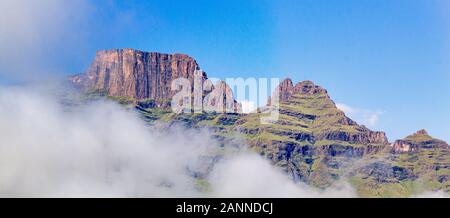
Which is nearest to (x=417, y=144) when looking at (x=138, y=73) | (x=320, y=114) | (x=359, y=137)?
(x=359, y=137)

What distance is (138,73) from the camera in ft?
432

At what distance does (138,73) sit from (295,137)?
37439 mm

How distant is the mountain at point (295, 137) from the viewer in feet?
393

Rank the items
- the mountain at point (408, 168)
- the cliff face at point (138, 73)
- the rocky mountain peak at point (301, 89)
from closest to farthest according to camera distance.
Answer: the mountain at point (408, 168), the cliff face at point (138, 73), the rocky mountain peak at point (301, 89)

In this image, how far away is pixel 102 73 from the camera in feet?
411

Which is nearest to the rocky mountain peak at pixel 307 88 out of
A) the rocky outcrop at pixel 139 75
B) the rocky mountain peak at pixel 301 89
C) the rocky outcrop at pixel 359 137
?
the rocky mountain peak at pixel 301 89

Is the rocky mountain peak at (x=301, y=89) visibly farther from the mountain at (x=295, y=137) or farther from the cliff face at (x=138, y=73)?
the cliff face at (x=138, y=73)

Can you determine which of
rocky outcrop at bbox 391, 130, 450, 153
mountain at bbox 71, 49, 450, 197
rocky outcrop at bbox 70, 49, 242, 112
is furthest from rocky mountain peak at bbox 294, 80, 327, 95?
rocky outcrop at bbox 70, 49, 242, 112

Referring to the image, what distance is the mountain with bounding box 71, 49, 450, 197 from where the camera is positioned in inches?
4715

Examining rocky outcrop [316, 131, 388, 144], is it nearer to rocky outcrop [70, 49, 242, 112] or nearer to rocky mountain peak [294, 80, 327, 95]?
rocky mountain peak [294, 80, 327, 95]

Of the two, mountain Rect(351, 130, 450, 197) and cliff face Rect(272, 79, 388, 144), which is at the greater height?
cliff face Rect(272, 79, 388, 144)

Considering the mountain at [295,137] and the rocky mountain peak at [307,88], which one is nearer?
the mountain at [295,137]
